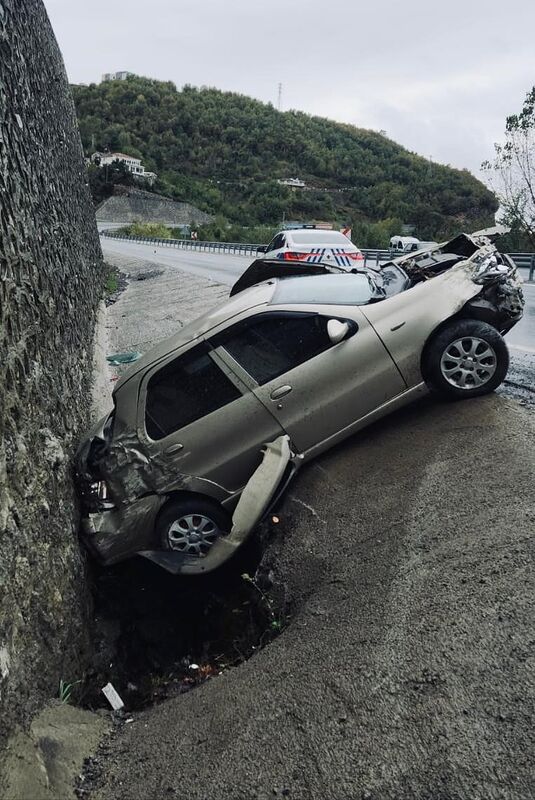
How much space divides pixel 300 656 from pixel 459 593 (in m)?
0.94

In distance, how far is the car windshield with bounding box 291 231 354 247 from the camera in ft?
53.4

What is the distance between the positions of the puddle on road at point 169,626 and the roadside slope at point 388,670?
505 millimetres

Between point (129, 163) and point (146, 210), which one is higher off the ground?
point (129, 163)

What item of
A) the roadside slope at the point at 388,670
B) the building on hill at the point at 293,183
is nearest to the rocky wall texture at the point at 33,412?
the roadside slope at the point at 388,670

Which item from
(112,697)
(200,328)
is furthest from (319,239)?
(112,697)

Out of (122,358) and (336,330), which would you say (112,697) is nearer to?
(336,330)

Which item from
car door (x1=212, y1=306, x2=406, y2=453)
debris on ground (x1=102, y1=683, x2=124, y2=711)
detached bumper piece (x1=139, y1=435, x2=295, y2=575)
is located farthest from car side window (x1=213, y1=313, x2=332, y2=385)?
debris on ground (x1=102, y1=683, x2=124, y2=711)

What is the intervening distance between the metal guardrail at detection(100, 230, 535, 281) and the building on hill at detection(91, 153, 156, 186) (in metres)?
37.4

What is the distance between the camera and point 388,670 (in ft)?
10.3

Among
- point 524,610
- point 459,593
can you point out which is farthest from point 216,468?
point 524,610

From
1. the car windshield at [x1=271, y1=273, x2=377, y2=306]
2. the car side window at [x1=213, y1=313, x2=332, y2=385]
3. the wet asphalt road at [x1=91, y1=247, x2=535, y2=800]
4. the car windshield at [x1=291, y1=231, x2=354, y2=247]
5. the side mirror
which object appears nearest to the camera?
the wet asphalt road at [x1=91, y1=247, x2=535, y2=800]

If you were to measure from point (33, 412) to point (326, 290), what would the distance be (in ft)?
8.81

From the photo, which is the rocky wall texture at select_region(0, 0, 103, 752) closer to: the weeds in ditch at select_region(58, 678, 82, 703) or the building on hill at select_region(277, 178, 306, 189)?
the weeds in ditch at select_region(58, 678, 82, 703)

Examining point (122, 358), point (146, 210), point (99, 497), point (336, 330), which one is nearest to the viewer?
point (336, 330)
